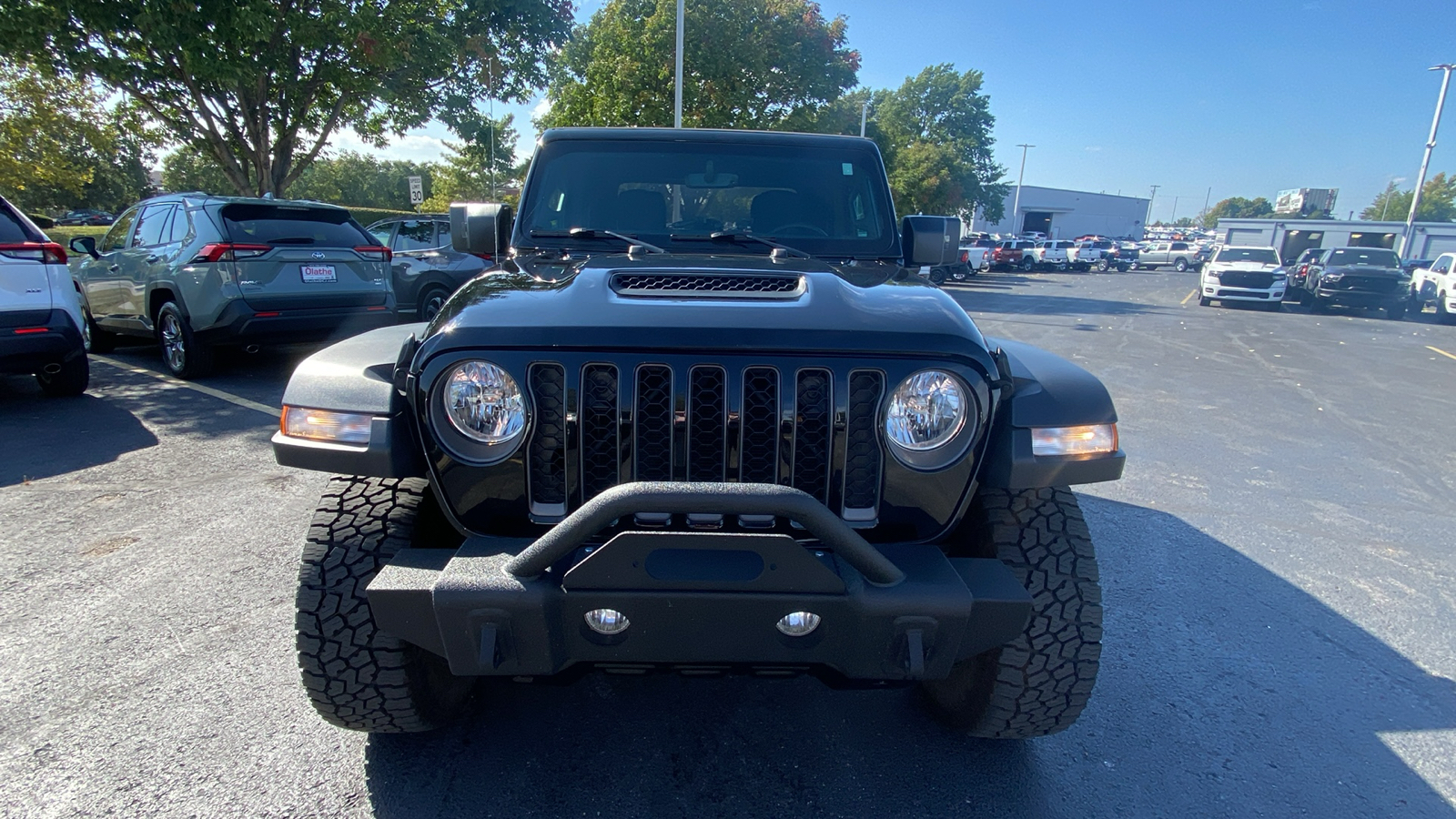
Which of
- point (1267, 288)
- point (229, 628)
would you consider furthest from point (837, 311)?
point (1267, 288)

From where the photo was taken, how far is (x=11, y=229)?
541 cm

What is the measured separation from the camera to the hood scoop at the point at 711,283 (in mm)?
1986

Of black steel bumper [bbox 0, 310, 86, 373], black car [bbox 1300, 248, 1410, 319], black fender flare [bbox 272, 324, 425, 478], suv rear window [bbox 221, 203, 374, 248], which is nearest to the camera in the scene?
black fender flare [bbox 272, 324, 425, 478]

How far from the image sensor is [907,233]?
3.12 metres

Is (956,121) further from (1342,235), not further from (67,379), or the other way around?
(67,379)

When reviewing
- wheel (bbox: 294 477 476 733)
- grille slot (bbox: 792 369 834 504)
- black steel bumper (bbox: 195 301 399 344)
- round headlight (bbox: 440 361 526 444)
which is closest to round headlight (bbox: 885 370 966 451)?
grille slot (bbox: 792 369 834 504)

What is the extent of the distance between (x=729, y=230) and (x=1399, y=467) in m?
5.51

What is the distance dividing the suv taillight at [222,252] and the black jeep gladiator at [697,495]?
17.4ft

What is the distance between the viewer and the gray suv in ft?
21.1

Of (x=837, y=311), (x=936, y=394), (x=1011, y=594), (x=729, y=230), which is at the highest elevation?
(x=729, y=230)

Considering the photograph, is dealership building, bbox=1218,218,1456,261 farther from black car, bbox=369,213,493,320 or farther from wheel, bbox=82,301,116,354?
wheel, bbox=82,301,116,354

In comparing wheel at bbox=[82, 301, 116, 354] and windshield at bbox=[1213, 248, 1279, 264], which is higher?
windshield at bbox=[1213, 248, 1279, 264]

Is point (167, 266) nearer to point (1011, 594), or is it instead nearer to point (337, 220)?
point (337, 220)

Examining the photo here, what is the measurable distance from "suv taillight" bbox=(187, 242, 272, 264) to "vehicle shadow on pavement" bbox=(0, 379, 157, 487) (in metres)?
1.36
